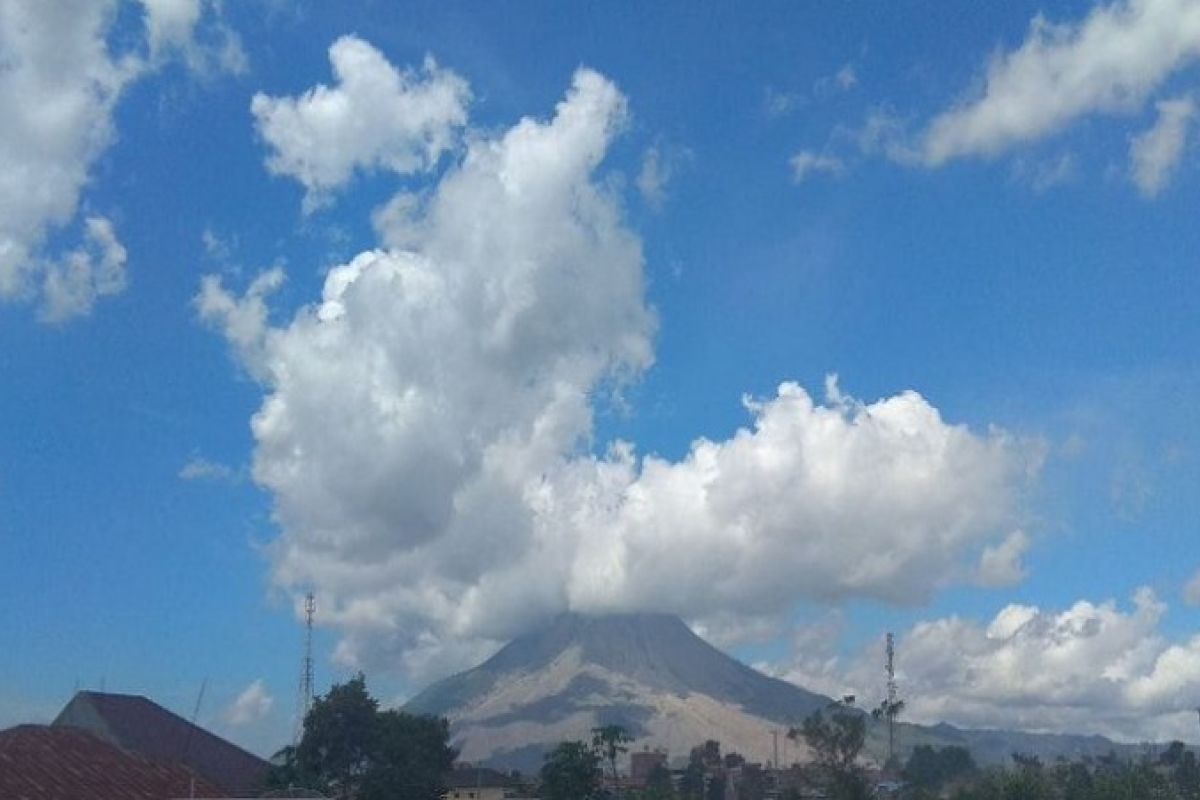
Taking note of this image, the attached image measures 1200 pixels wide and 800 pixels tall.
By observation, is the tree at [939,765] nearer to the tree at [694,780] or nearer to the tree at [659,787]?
the tree at [694,780]

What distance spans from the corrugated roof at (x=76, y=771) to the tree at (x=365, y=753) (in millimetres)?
28488

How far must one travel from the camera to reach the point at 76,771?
6059 cm

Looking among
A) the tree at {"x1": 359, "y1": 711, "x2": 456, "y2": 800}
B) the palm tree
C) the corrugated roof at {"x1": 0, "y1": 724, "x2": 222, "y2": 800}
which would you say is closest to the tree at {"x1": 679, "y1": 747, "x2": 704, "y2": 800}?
the palm tree

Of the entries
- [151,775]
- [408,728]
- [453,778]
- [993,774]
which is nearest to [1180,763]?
[993,774]

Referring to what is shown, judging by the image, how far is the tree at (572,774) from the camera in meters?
97.8

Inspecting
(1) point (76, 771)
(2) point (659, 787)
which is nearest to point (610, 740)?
(2) point (659, 787)

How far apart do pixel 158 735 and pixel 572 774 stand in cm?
3032

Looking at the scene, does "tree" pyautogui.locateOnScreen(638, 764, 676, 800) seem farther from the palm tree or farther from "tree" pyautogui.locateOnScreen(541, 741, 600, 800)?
"tree" pyautogui.locateOnScreen(541, 741, 600, 800)

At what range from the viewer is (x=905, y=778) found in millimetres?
155000

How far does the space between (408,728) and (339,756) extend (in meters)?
4.78

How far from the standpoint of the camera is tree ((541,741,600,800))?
321 ft

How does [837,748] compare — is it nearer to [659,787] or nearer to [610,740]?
[610,740]

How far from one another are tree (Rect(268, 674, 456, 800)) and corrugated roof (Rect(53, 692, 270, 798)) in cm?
382

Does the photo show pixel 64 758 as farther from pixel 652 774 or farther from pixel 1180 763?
pixel 1180 763
